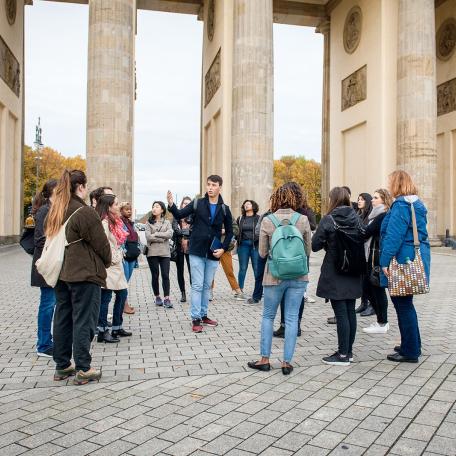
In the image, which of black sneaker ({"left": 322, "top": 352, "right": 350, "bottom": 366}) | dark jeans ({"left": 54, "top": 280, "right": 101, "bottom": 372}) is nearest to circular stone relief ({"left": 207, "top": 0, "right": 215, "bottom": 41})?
black sneaker ({"left": 322, "top": 352, "right": 350, "bottom": 366})

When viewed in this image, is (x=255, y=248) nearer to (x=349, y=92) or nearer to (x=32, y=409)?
(x=32, y=409)

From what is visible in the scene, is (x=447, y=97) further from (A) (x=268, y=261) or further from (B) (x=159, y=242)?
(A) (x=268, y=261)

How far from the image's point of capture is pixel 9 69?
80.8 ft

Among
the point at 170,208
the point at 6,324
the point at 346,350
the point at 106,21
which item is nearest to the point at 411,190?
the point at 346,350

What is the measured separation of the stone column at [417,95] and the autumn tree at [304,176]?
113ft

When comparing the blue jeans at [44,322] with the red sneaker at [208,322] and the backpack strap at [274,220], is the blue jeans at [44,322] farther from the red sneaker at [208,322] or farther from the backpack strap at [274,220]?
the backpack strap at [274,220]

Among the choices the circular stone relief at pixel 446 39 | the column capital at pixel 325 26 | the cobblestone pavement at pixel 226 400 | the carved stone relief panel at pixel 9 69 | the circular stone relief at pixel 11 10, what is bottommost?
the cobblestone pavement at pixel 226 400

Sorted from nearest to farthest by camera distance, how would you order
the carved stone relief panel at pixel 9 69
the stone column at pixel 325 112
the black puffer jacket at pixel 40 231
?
the black puffer jacket at pixel 40 231 → the carved stone relief panel at pixel 9 69 → the stone column at pixel 325 112

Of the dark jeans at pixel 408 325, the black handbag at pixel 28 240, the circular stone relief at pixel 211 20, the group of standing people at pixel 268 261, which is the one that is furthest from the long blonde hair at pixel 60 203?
the circular stone relief at pixel 211 20

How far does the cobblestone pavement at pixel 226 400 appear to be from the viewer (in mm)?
3496

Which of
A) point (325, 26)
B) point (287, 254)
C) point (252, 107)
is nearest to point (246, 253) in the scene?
point (287, 254)

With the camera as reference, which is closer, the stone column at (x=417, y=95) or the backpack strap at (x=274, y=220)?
the backpack strap at (x=274, y=220)

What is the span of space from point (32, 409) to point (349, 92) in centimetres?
2358

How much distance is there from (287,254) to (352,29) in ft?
75.1
